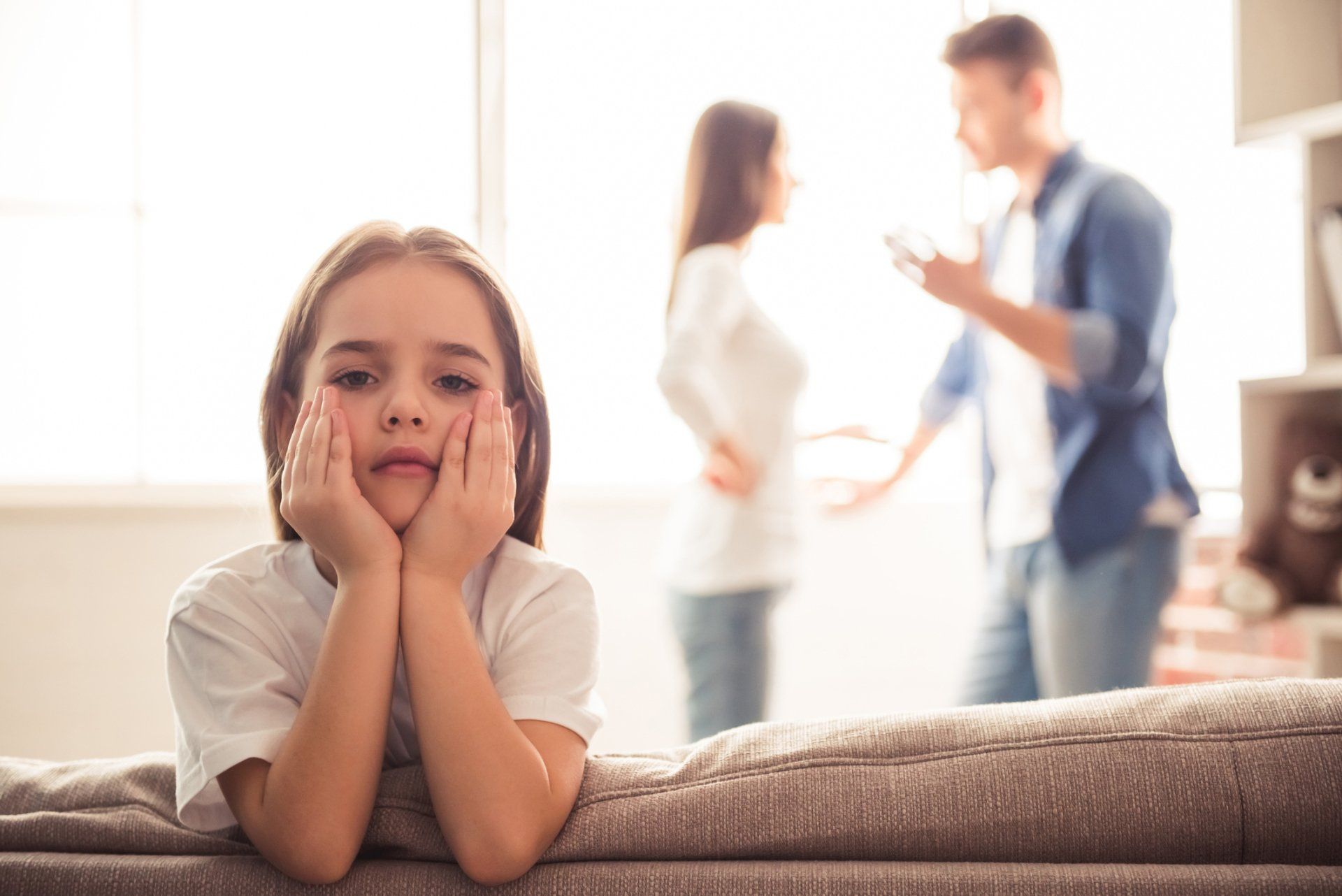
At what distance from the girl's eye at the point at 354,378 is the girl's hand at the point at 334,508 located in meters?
0.06

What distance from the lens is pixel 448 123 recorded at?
9.23 feet

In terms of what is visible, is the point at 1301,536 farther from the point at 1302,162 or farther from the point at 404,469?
the point at 404,469

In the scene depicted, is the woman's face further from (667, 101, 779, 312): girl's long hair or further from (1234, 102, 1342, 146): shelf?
(1234, 102, 1342, 146): shelf

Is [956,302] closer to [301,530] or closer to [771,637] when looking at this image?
[771,637]

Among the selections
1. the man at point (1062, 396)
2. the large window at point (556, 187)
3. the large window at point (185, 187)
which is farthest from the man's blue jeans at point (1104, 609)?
the large window at point (185, 187)

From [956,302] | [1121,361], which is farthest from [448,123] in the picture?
[1121,361]

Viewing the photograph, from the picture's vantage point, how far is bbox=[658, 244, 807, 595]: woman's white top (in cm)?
190

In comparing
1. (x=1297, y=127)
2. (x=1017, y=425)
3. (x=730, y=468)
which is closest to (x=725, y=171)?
(x=730, y=468)

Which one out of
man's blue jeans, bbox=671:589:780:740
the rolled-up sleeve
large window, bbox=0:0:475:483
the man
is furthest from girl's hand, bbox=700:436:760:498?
large window, bbox=0:0:475:483

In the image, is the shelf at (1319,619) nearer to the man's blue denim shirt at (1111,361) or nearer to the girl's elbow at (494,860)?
the man's blue denim shirt at (1111,361)

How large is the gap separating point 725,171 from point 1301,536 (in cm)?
119

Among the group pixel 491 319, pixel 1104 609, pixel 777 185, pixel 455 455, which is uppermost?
pixel 777 185

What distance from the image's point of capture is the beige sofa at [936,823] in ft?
1.92

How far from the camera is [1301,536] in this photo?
1.90m
